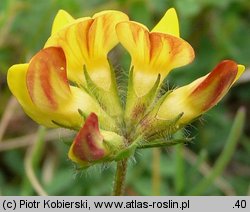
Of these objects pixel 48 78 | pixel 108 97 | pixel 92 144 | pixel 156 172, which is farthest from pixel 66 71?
pixel 156 172

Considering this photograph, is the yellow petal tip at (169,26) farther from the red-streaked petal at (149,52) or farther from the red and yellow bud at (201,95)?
the red and yellow bud at (201,95)

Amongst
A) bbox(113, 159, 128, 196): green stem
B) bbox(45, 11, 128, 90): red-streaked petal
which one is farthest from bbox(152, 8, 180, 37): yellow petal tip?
bbox(113, 159, 128, 196): green stem

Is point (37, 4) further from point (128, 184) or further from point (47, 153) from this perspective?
point (128, 184)

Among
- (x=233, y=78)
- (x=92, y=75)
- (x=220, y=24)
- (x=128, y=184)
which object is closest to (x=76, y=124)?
(x=92, y=75)

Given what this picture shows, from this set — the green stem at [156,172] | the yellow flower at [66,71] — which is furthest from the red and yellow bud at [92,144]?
the green stem at [156,172]
